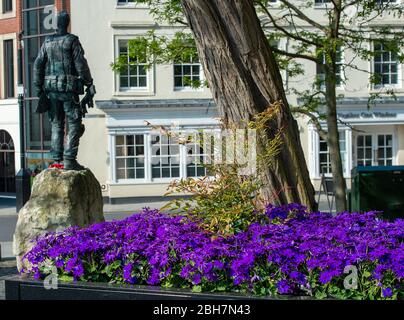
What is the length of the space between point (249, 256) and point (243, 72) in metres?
2.25

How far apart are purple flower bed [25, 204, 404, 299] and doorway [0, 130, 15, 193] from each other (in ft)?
84.5

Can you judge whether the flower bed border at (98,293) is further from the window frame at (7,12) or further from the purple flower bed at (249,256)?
the window frame at (7,12)

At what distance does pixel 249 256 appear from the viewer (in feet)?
16.7

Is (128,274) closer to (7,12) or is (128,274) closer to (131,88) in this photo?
(131,88)

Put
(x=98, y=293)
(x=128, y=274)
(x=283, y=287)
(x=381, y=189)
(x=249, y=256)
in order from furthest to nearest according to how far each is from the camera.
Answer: (x=381, y=189), (x=128, y=274), (x=98, y=293), (x=249, y=256), (x=283, y=287)

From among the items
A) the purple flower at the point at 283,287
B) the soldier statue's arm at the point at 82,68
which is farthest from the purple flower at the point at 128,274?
the soldier statue's arm at the point at 82,68

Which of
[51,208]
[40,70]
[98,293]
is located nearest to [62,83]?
[40,70]

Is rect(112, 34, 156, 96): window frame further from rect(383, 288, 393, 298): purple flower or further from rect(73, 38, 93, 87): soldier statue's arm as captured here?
rect(383, 288, 393, 298): purple flower

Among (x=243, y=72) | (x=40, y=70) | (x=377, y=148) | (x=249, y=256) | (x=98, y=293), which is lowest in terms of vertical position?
(x=98, y=293)

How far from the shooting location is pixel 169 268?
529 centimetres

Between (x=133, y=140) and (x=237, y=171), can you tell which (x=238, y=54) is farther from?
(x=133, y=140)

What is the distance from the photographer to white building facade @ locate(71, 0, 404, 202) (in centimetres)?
2695

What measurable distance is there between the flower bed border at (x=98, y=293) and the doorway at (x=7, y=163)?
85.0 feet
